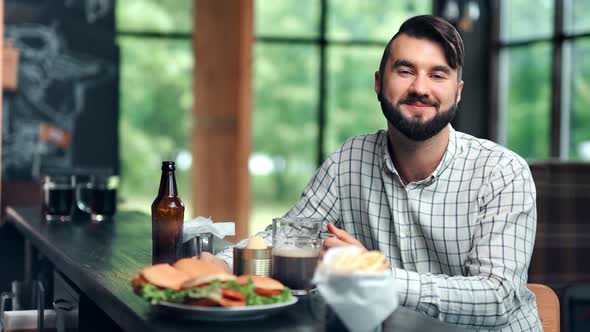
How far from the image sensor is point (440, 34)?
2020 mm

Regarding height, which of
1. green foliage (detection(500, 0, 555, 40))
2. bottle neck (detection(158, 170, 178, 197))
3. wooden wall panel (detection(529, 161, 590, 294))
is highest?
green foliage (detection(500, 0, 555, 40))

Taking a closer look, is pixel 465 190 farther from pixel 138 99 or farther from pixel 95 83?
pixel 138 99

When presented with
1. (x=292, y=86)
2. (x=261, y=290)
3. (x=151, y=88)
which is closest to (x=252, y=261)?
(x=261, y=290)

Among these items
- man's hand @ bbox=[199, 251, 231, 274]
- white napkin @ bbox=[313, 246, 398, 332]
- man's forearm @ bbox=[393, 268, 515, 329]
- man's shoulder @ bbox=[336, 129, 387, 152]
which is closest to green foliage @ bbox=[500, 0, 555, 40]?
man's shoulder @ bbox=[336, 129, 387, 152]

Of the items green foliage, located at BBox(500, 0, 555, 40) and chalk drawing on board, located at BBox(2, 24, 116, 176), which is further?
green foliage, located at BBox(500, 0, 555, 40)

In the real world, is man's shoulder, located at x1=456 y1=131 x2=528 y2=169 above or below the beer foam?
above

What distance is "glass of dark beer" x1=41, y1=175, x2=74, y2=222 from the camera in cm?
309

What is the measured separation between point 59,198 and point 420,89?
1.62 m

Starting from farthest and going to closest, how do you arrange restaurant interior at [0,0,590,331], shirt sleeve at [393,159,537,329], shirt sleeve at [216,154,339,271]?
restaurant interior at [0,0,590,331]
shirt sleeve at [216,154,339,271]
shirt sleeve at [393,159,537,329]

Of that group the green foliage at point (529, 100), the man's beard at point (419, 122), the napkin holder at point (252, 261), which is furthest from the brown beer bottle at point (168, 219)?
the green foliage at point (529, 100)

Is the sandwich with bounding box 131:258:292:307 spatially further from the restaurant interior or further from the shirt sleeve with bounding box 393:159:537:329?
the restaurant interior

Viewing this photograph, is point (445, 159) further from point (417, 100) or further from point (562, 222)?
point (562, 222)

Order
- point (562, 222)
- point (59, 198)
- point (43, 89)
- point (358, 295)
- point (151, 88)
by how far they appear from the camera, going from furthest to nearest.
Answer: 1. point (151, 88)
2. point (43, 89)
3. point (562, 222)
4. point (59, 198)
5. point (358, 295)

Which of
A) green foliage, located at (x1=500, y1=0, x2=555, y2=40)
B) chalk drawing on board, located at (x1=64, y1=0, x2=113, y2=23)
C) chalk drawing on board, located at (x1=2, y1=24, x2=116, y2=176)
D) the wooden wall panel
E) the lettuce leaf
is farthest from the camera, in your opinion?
green foliage, located at (x1=500, y1=0, x2=555, y2=40)
